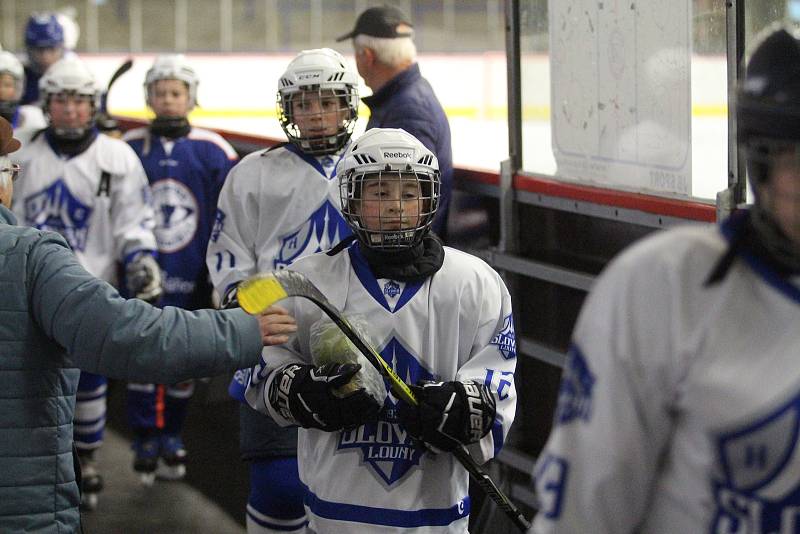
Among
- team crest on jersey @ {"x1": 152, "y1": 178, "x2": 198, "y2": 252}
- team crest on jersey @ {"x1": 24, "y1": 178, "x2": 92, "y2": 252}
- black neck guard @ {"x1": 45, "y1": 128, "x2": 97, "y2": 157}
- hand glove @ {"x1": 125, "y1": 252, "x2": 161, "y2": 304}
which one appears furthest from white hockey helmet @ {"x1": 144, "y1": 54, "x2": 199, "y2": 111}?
hand glove @ {"x1": 125, "y1": 252, "x2": 161, "y2": 304}

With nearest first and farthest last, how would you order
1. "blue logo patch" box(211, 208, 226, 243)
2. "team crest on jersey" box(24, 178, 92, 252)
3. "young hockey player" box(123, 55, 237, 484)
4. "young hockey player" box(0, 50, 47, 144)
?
"blue logo patch" box(211, 208, 226, 243) < "team crest on jersey" box(24, 178, 92, 252) < "young hockey player" box(123, 55, 237, 484) < "young hockey player" box(0, 50, 47, 144)

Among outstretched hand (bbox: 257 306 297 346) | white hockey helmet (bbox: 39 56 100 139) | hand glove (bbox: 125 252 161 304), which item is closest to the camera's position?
outstretched hand (bbox: 257 306 297 346)

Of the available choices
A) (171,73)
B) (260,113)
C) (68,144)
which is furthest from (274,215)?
(260,113)

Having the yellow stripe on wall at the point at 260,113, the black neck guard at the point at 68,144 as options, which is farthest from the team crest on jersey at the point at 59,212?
the yellow stripe on wall at the point at 260,113

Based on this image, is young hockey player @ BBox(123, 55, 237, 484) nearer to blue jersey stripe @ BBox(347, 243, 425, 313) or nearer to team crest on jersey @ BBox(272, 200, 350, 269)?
team crest on jersey @ BBox(272, 200, 350, 269)

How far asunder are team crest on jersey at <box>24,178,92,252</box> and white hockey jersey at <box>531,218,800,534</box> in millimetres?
3517

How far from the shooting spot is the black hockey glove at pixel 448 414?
2.18 meters

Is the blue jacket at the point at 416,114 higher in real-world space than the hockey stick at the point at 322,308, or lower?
higher

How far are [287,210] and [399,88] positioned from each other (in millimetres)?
932

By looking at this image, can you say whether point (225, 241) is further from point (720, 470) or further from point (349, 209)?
point (720, 470)

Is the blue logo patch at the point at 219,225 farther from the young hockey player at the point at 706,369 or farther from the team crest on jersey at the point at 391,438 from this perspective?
the young hockey player at the point at 706,369

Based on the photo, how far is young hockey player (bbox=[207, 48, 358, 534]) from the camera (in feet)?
10.5

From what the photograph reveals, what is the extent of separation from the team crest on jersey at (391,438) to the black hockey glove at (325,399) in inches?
1.2

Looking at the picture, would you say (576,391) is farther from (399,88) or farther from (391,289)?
(399,88)
